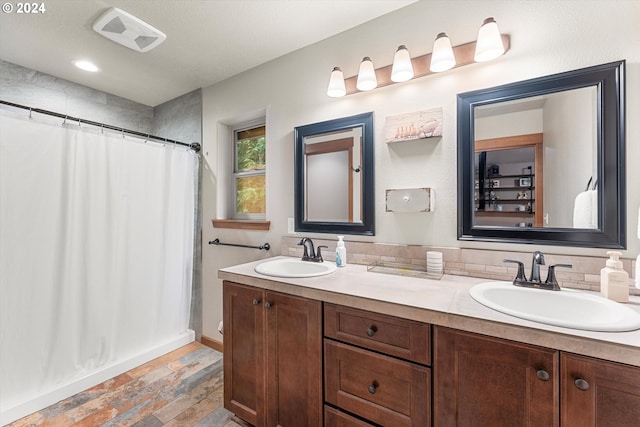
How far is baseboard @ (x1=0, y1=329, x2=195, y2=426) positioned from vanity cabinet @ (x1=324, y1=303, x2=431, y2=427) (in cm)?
178

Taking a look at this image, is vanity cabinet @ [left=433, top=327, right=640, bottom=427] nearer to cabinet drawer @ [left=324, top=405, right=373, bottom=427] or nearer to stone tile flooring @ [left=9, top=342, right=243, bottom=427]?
cabinet drawer @ [left=324, top=405, right=373, bottom=427]

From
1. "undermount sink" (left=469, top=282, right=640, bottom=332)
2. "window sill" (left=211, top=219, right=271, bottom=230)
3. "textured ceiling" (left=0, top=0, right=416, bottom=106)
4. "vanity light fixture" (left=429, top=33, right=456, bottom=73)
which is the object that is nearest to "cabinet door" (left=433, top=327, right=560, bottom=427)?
"undermount sink" (left=469, top=282, right=640, bottom=332)

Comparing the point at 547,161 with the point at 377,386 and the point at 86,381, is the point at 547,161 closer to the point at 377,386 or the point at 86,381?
the point at 377,386

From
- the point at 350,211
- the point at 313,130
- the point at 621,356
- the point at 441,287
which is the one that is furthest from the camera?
the point at 313,130

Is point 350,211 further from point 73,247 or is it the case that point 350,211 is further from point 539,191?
point 73,247

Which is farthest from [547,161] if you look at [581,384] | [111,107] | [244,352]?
[111,107]

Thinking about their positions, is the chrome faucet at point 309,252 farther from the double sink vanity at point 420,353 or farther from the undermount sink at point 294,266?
the double sink vanity at point 420,353

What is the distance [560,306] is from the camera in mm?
1056

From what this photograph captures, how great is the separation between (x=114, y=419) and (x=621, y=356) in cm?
233

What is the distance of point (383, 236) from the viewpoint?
161 centimetres

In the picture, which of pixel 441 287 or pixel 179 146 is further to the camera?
pixel 179 146

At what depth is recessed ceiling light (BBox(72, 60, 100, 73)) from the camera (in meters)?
2.03

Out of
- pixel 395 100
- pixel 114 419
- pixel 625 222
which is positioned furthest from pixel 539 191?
pixel 114 419

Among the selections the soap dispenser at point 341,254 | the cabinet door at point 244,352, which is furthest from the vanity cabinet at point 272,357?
the soap dispenser at point 341,254
